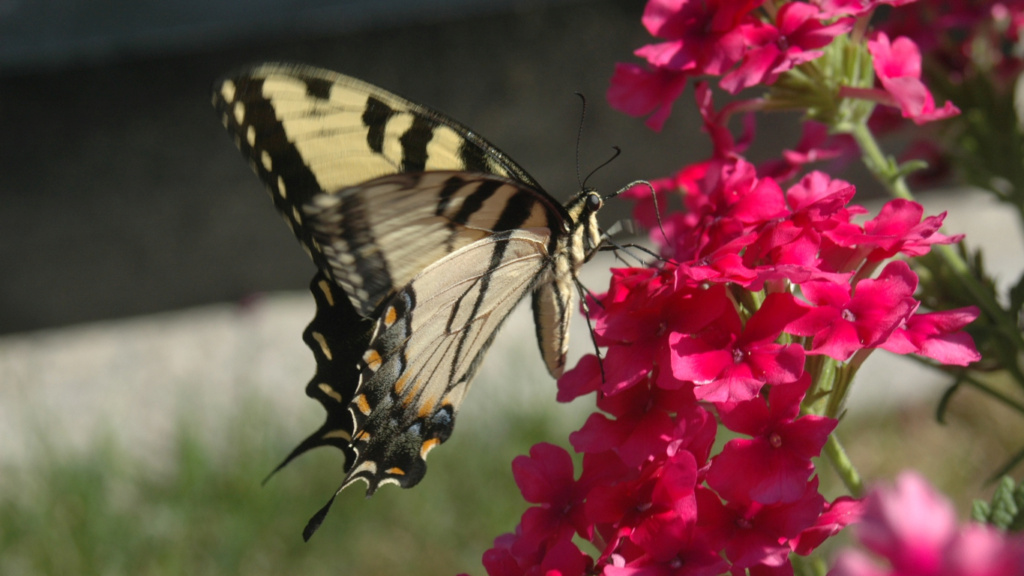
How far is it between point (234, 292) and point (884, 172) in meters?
3.27

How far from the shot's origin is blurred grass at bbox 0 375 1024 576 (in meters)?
2.67

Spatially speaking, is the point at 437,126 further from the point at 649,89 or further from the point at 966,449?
the point at 966,449

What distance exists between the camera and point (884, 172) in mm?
1182

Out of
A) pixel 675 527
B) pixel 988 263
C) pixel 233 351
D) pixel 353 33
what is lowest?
pixel 233 351

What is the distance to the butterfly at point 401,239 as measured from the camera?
115cm

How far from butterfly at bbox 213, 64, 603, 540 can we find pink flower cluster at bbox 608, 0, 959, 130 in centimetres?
24

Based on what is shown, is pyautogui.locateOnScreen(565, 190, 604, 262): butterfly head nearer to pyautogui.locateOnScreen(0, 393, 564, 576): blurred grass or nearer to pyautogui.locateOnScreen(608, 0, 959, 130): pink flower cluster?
pyautogui.locateOnScreen(608, 0, 959, 130): pink flower cluster

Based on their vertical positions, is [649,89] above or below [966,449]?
above

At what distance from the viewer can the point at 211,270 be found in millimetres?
3920

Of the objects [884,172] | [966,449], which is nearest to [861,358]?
[884,172]

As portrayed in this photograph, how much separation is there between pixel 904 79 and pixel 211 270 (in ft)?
11.0

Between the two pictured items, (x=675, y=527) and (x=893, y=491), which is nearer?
(x=893, y=491)

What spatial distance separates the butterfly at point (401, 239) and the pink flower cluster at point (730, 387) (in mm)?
286

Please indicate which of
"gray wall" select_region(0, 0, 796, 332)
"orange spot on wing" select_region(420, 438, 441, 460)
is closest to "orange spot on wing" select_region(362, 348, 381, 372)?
"orange spot on wing" select_region(420, 438, 441, 460)
